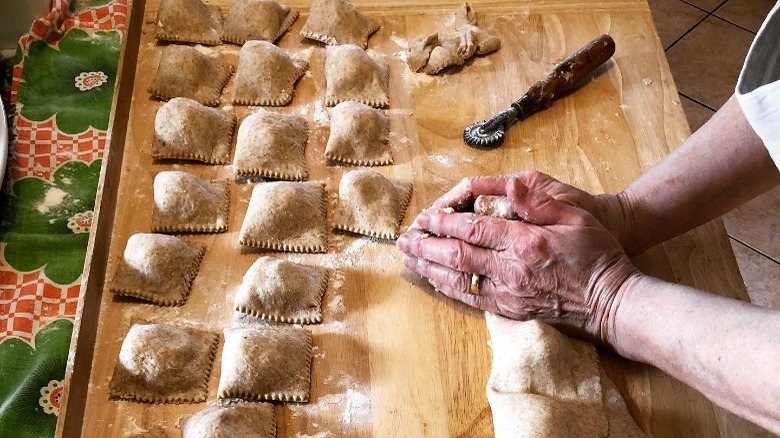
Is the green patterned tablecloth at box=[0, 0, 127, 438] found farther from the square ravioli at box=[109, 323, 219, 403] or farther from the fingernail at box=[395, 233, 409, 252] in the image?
the fingernail at box=[395, 233, 409, 252]

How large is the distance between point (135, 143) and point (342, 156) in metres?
0.65

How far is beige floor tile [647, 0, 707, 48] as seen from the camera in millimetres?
4188

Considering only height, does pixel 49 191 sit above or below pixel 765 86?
below

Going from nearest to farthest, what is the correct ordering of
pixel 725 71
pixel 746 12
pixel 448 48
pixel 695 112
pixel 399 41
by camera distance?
pixel 448 48 → pixel 399 41 → pixel 695 112 → pixel 725 71 → pixel 746 12

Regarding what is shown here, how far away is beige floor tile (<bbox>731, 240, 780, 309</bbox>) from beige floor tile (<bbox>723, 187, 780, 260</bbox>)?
53mm

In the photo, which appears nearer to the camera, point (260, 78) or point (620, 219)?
point (620, 219)

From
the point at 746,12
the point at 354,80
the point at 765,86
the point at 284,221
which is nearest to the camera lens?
the point at 765,86

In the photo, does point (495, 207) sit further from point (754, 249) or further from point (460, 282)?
point (754, 249)

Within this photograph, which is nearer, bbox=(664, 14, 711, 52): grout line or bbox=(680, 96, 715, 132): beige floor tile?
bbox=(680, 96, 715, 132): beige floor tile

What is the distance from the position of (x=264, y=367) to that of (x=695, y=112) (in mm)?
3013

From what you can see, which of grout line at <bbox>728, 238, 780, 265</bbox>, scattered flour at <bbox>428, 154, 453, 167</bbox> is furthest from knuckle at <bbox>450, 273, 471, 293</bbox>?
Result: grout line at <bbox>728, 238, 780, 265</bbox>

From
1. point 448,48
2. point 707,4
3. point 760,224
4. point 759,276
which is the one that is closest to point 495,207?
point 448,48

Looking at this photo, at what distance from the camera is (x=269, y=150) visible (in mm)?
2137

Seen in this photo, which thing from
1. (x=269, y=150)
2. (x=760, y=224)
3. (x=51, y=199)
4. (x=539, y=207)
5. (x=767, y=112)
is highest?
(x=767, y=112)
